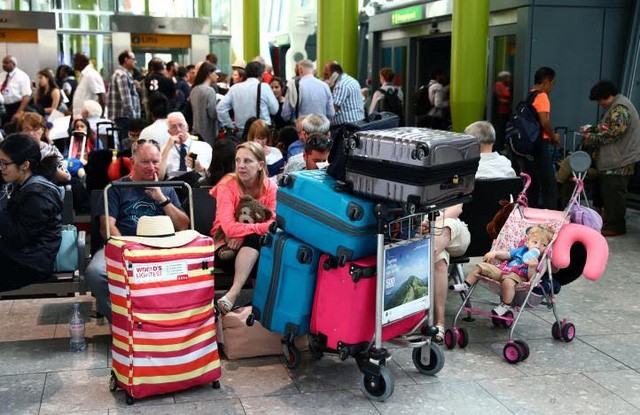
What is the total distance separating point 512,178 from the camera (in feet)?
20.7

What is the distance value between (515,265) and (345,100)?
5863 millimetres

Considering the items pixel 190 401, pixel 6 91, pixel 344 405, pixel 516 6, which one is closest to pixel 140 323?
pixel 190 401

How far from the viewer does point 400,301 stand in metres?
4.71

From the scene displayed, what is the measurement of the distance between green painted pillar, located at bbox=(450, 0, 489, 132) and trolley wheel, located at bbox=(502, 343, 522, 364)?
690cm

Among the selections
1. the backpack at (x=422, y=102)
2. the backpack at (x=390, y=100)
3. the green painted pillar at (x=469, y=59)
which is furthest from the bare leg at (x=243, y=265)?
the backpack at (x=422, y=102)

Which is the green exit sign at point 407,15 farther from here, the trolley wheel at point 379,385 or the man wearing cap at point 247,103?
the trolley wheel at point 379,385

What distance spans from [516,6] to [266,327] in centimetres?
769

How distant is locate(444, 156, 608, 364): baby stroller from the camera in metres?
5.30

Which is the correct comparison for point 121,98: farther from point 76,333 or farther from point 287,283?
point 287,283

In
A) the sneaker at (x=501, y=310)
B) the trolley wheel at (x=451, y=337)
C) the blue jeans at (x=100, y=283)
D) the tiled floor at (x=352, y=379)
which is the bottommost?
the tiled floor at (x=352, y=379)

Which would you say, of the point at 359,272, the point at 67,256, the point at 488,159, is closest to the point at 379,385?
the point at 359,272

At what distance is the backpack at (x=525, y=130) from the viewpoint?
930 centimetres

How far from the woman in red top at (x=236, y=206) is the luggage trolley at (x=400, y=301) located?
3.41 feet

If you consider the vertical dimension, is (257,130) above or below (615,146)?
above
